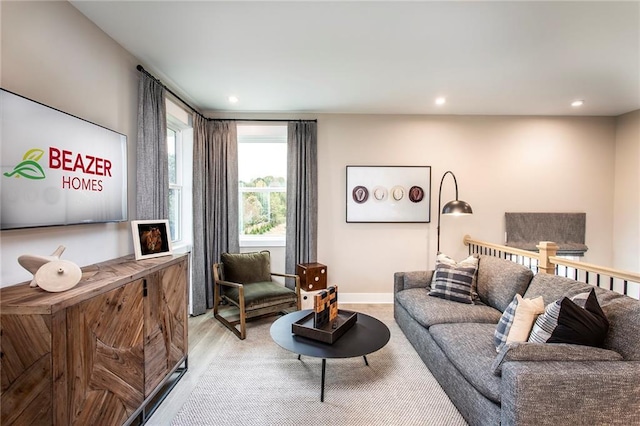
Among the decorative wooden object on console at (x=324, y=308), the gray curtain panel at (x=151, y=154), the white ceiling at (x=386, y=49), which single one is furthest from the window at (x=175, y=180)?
the decorative wooden object on console at (x=324, y=308)

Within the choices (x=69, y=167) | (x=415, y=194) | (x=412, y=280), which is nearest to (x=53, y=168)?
(x=69, y=167)

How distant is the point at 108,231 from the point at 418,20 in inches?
110

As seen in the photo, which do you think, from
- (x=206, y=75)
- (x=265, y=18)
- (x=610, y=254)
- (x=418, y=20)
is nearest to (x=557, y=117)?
(x=610, y=254)

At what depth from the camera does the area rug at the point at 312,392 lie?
74.4 inches

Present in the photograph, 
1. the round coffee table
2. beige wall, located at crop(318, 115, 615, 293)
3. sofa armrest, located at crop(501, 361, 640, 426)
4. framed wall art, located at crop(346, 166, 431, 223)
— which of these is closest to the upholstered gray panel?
beige wall, located at crop(318, 115, 615, 293)

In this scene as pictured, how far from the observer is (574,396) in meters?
1.36

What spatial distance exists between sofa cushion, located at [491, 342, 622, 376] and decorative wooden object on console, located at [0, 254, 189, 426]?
2.14 m

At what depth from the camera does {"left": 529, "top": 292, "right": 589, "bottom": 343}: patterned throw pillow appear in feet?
5.35

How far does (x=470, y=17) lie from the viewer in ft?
6.50

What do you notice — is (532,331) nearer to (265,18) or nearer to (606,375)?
(606,375)

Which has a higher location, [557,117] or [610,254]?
[557,117]

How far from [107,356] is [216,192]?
2.64 metres

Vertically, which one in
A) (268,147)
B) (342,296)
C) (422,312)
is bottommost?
(342,296)

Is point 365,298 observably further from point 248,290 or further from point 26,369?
point 26,369
